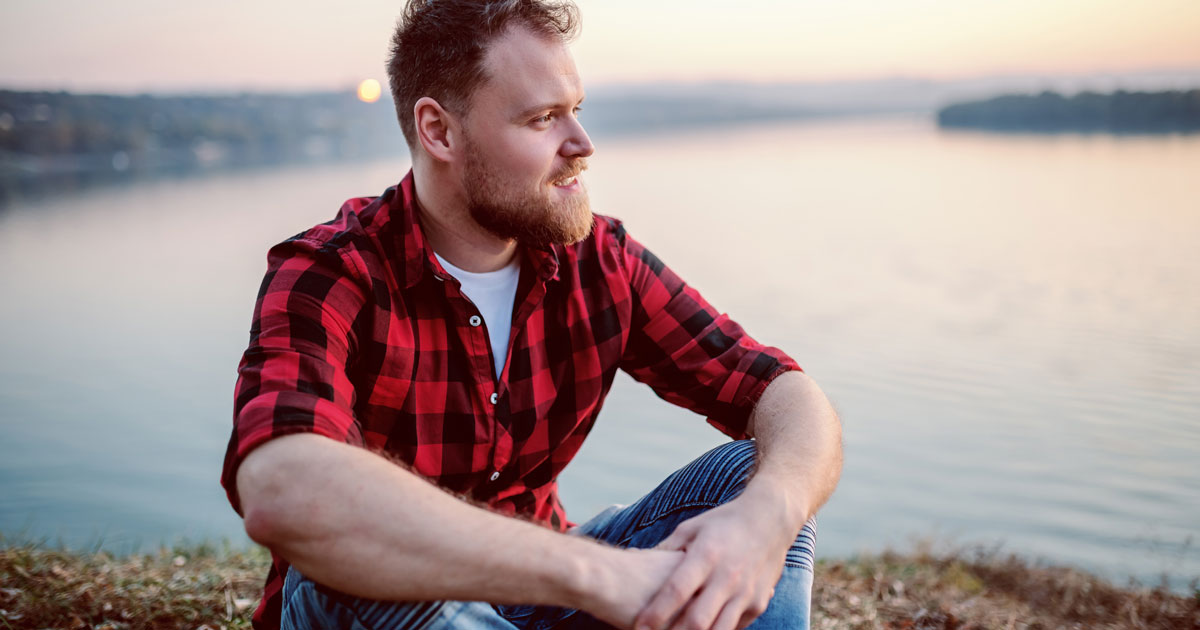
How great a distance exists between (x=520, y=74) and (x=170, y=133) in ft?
175

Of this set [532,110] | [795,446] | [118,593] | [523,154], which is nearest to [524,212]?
[523,154]

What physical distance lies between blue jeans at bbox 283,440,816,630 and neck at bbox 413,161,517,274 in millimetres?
740

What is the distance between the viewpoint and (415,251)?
2.02 m

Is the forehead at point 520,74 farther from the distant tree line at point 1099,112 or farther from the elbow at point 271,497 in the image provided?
the distant tree line at point 1099,112

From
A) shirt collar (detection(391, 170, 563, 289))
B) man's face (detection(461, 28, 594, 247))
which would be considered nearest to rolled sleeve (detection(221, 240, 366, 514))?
shirt collar (detection(391, 170, 563, 289))

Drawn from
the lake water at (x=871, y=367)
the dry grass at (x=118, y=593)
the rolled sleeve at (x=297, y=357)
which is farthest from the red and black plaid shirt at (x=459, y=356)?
the lake water at (x=871, y=367)

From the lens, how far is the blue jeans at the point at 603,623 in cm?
146

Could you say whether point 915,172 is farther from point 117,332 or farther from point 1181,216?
point 117,332

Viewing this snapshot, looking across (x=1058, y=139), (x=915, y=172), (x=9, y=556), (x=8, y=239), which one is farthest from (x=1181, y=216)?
(x=1058, y=139)

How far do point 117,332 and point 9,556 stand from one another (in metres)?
9.85

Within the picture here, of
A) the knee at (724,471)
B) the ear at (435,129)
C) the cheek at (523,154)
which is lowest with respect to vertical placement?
the knee at (724,471)

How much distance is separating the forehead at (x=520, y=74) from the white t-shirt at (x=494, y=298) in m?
0.43

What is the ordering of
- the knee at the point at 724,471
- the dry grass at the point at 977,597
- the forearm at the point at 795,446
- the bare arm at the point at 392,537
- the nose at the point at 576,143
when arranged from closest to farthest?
the bare arm at the point at 392,537 → the forearm at the point at 795,446 → the knee at the point at 724,471 → the nose at the point at 576,143 → the dry grass at the point at 977,597

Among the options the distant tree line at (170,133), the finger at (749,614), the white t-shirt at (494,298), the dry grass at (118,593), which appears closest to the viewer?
the finger at (749,614)
